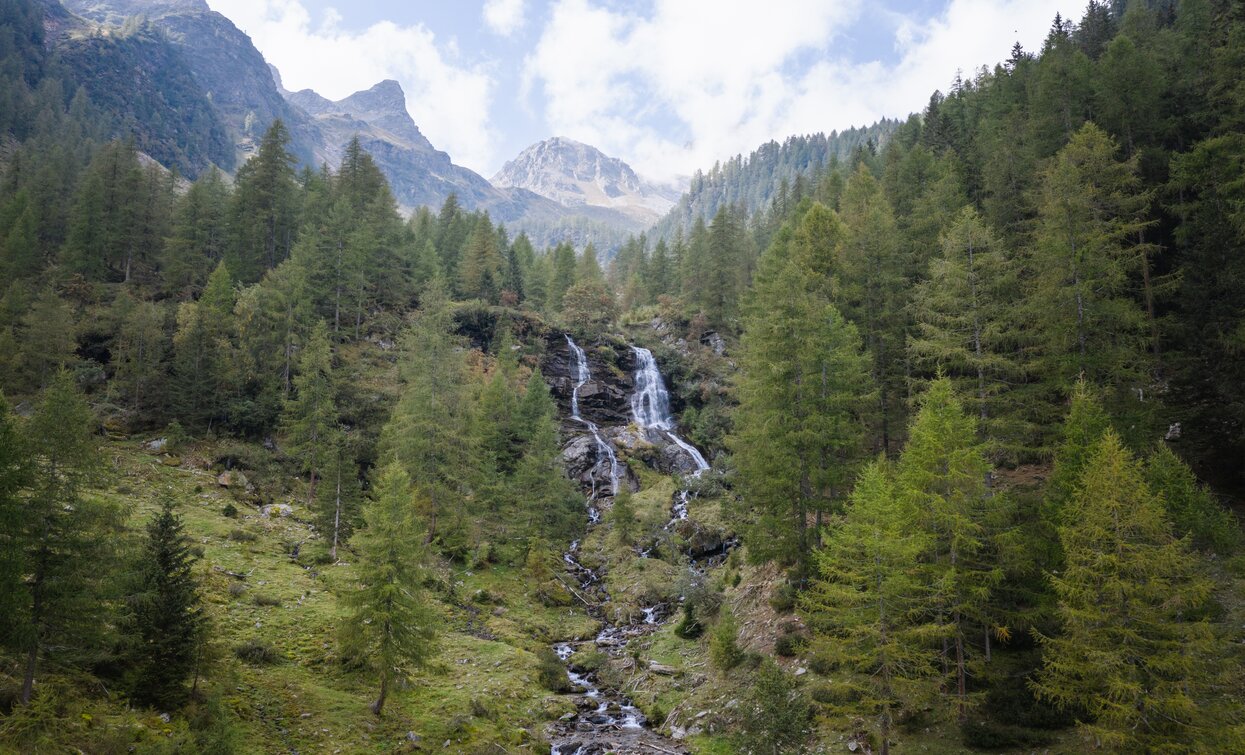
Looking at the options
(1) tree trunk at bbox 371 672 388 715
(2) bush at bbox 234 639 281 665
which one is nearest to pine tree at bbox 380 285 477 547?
(2) bush at bbox 234 639 281 665

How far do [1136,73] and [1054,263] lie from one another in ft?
73.9

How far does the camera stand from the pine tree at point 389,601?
19.0 metres

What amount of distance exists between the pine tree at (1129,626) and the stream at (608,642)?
1159cm

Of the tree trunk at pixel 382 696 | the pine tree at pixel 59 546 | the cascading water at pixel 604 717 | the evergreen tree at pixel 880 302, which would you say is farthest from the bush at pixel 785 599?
the pine tree at pixel 59 546

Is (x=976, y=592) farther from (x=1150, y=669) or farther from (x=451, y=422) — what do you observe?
(x=451, y=422)

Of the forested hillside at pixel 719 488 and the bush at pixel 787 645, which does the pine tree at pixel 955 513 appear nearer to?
the forested hillside at pixel 719 488

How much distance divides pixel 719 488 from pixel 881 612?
96.6 ft

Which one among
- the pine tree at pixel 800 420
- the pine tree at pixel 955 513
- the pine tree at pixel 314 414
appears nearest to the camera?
the pine tree at pixel 955 513

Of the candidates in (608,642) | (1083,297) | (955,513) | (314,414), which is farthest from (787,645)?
(314,414)

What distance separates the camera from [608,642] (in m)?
30.0

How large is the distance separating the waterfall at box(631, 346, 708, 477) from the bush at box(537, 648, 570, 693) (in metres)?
35.6

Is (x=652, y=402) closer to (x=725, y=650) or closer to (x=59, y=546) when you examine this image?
(x=725, y=650)

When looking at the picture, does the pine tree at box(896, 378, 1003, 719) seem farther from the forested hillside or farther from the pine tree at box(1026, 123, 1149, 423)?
the pine tree at box(1026, 123, 1149, 423)

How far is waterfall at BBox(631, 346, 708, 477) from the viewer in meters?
63.3
